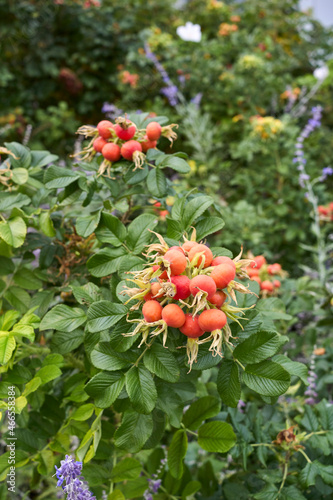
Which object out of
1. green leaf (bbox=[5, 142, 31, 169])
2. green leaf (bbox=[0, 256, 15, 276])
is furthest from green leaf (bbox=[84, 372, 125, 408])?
green leaf (bbox=[5, 142, 31, 169])

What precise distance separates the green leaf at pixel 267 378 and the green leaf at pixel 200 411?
0.16 meters

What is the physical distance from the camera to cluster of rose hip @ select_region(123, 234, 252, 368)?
46 cm

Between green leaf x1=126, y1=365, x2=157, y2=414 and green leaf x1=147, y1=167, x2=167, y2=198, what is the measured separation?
0.92 feet

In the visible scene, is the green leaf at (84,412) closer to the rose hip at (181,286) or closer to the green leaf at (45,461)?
the green leaf at (45,461)

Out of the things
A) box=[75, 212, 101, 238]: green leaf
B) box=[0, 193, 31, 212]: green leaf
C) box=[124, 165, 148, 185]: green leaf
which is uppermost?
box=[124, 165, 148, 185]: green leaf

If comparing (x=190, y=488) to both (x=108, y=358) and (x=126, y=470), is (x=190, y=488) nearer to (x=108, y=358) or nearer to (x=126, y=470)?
(x=126, y=470)

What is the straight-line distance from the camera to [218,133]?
2.17 metres

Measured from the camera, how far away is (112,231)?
2.12 ft

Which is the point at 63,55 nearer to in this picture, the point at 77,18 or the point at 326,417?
the point at 77,18

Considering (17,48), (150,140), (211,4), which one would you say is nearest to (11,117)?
(17,48)

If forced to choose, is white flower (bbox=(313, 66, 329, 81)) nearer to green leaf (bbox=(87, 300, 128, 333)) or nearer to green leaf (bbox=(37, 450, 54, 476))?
green leaf (bbox=(87, 300, 128, 333))

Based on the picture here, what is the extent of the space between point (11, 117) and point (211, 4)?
1.56 metres

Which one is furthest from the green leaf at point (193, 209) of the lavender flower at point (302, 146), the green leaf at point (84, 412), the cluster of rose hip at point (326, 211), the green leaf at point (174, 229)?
the cluster of rose hip at point (326, 211)

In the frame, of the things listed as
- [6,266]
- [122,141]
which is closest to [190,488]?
[6,266]
